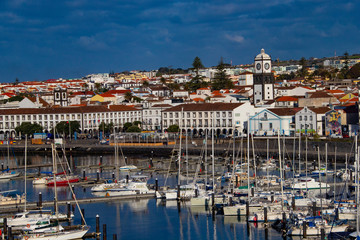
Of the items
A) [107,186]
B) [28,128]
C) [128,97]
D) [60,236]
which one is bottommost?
[60,236]

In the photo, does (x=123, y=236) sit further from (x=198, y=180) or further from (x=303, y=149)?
(x=303, y=149)

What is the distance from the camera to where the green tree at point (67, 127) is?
86.2 m

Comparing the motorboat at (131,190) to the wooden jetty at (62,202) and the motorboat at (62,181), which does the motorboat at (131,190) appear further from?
the motorboat at (62,181)

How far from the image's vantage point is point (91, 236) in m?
31.0

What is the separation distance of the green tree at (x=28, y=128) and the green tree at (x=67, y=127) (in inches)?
128

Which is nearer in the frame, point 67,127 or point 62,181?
point 62,181

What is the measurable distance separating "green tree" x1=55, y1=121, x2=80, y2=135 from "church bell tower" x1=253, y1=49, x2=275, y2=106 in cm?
2390

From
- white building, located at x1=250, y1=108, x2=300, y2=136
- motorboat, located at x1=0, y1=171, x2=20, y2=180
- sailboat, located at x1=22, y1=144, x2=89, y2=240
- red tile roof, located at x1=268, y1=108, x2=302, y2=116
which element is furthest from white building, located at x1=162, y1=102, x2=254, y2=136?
sailboat, located at x1=22, y1=144, x2=89, y2=240

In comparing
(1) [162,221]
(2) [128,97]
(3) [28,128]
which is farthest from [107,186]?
(2) [128,97]

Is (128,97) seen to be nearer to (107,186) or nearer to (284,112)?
(284,112)

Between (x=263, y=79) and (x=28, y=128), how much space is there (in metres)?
31.5

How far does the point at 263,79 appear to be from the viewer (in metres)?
92.2

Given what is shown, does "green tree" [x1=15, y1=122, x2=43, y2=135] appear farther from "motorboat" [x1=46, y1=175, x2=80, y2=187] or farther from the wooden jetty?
the wooden jetty

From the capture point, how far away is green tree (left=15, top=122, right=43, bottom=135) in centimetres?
8738
